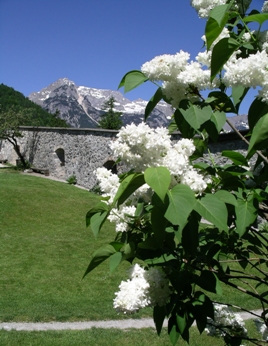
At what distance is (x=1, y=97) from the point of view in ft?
129

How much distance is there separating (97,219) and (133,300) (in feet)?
0.89

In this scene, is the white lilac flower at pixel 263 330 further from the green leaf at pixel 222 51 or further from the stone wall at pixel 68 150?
the stone wall at pixel 68 150

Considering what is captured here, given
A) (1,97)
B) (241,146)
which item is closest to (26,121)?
(241,146)

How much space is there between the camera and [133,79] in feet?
3.78

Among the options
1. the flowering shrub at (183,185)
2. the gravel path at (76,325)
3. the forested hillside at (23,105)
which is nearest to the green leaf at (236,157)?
the flowering shrub at (183,185)

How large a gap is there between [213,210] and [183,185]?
0.31 feet

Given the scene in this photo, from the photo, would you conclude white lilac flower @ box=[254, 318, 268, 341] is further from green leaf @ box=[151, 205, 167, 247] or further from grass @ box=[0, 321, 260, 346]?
grass @ box=[0, 321, 260, 346]

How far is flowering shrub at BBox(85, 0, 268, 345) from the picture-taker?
0.91 m

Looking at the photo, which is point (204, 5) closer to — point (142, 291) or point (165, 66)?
point (165, 66)

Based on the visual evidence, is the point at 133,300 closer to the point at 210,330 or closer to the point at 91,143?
the point at 210,330

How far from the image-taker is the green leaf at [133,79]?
1.13 metres

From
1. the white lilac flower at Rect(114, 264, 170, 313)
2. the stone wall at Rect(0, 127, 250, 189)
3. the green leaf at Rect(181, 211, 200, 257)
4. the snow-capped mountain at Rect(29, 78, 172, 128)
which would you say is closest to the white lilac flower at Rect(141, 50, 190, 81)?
the green leaf at Rect(181, 211, 200, 257)

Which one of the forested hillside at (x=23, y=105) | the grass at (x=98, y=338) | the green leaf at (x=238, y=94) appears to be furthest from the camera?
the forested hillside at (x=23, y=105)

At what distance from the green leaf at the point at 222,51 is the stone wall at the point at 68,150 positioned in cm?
1322
